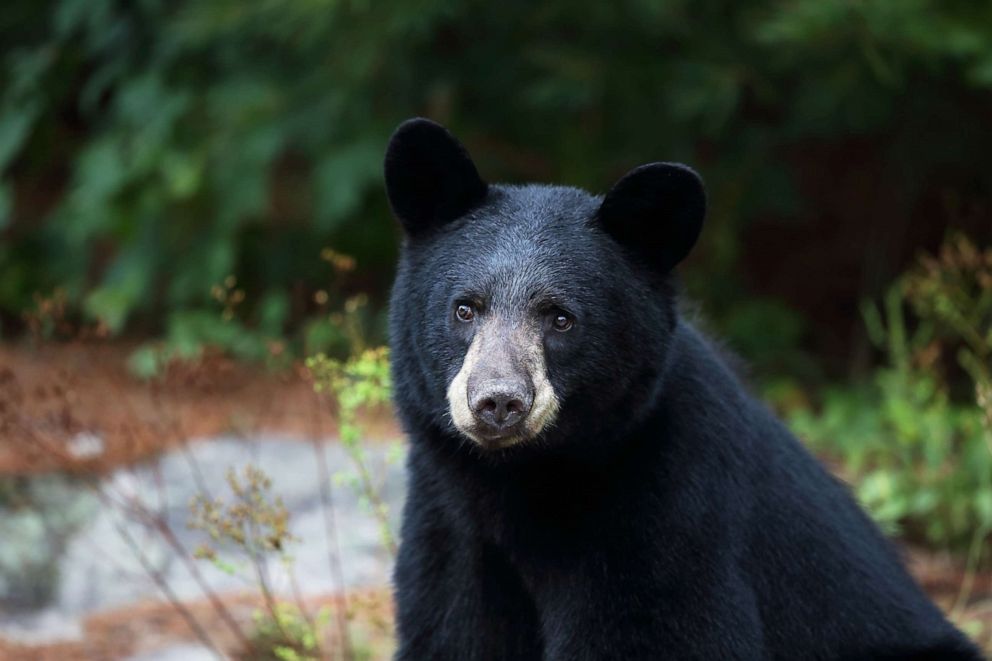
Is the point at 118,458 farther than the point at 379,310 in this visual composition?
No

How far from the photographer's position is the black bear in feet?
11.1

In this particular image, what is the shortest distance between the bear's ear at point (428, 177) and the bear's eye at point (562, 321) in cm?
42

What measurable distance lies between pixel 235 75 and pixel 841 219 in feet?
14.9

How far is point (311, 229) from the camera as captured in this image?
30.0 ft

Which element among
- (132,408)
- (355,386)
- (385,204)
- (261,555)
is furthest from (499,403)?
(385,204)

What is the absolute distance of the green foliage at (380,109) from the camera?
760 centimetres

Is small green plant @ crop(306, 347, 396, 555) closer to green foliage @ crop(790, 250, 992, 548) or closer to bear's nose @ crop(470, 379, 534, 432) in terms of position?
bear's nose @ crop(470, 379, 534, 432)

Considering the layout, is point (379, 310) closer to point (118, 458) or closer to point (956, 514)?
point (118, 458)

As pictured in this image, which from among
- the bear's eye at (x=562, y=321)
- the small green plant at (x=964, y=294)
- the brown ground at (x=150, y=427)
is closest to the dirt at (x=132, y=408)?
the brown ground at (x=150, y=427)

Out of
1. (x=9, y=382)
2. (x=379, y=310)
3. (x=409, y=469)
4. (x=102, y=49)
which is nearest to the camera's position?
(x=409, y=469)

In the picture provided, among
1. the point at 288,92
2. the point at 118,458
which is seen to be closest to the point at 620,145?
the point at 288,92

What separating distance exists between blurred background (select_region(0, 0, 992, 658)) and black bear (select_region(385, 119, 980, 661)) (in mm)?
2173

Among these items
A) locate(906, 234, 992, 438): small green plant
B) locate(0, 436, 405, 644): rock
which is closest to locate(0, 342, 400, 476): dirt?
locate(0, 436, 405, 644): rock

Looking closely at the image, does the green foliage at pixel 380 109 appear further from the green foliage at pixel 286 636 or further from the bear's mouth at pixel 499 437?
the bear's mouth at pixel 499 437
